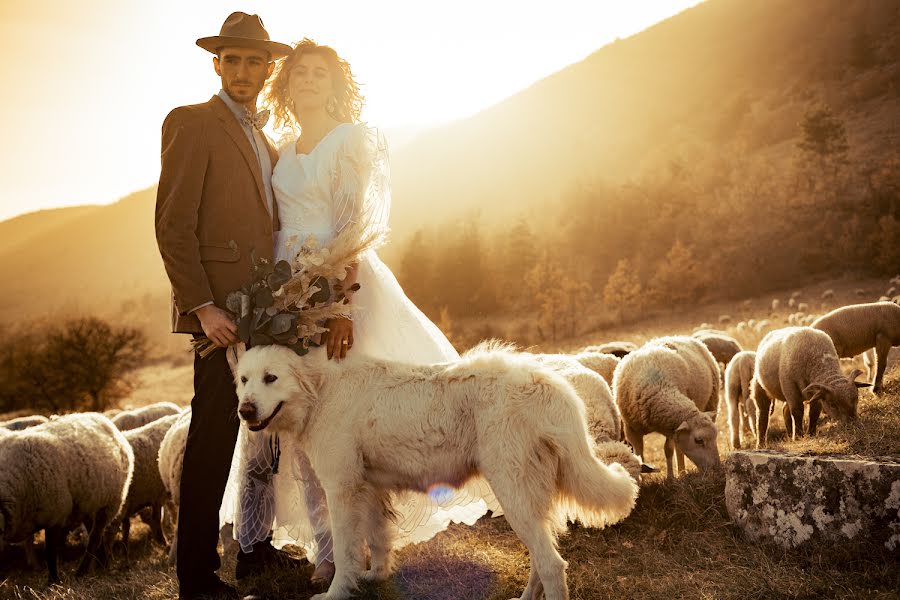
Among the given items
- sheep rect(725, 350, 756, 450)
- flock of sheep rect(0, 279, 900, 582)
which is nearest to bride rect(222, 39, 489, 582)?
flock of sheep rect(0, 279, 900, 582)

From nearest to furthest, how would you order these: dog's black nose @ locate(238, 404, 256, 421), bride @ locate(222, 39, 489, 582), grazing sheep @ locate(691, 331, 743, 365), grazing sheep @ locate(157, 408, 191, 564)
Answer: dog's black nose @ locate(238, 404, 256, 421) → bride @ locate(222, 39, 489, 582) → grazing sheep @ locate(157, 408, 191, 564) → grazing sheep @ locate(691, 331, 743, 365)

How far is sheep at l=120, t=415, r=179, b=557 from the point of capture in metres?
8.51

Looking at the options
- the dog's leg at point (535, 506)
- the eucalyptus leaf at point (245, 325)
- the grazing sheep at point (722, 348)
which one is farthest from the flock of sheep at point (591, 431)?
the grazing sheep at point (722, 348)

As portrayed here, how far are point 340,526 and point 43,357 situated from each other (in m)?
28.0

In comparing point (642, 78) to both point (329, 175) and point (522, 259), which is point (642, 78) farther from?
point (329, 175)

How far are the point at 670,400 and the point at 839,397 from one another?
7.58ft

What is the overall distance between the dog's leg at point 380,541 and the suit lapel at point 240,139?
1.97m

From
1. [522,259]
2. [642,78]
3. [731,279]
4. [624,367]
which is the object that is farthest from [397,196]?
[624,367]

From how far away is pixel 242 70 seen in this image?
13.9ft

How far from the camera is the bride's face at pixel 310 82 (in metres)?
4.26

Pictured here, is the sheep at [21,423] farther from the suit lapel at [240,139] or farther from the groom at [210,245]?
the suit lapel at [240,139]

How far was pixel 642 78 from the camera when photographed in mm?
87500

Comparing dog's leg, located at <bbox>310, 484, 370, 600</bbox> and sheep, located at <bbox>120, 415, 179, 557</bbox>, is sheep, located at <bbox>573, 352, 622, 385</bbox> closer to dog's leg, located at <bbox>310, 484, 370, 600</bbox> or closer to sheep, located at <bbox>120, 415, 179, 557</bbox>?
sheep, located at <bbox>120, 415, 179, 557</bbox>

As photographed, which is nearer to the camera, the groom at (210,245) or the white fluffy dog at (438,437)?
the white fluffy dog at (438,437)
